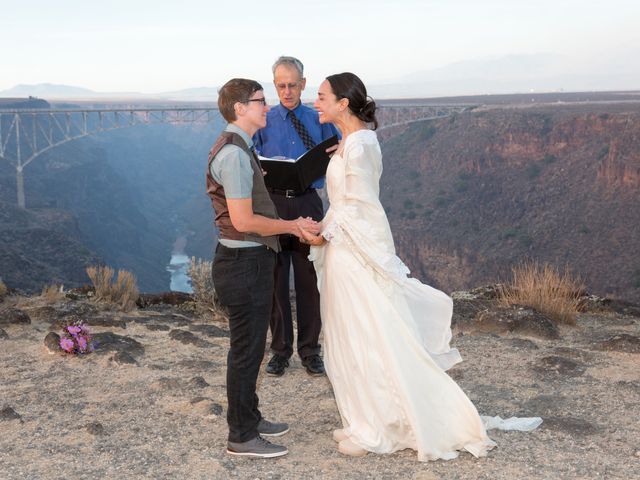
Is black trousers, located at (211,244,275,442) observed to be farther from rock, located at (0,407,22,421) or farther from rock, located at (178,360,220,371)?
rock, located at (178,360,220,371)

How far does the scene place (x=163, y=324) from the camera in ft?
25.6

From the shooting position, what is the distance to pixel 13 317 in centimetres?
734

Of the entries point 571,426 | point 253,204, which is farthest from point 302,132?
point 571,426

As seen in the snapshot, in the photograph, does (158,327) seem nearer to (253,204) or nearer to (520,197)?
(253,204)

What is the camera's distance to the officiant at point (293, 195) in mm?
4945

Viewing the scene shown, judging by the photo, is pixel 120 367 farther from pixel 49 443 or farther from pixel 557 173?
pixel 557 173

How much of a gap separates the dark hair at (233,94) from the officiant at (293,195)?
1.37m

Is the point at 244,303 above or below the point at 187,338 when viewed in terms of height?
above

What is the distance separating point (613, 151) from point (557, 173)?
16.0 ft

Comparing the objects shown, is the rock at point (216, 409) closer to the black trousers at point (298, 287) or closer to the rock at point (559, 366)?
the black trousers at point (298, 287)

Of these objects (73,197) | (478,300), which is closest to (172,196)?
(73,197)

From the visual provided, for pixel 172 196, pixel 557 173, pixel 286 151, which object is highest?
pixel 286 151

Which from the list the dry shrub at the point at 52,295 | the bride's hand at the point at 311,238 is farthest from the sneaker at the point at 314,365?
the dry shrub at the point at 52,295

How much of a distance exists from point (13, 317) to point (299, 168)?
3.98 meters
